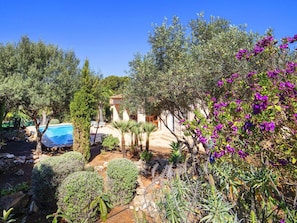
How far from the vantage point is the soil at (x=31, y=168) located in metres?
7.89

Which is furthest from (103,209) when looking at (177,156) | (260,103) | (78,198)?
(260,103)

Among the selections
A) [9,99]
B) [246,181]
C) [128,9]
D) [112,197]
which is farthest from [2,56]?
[246,181]

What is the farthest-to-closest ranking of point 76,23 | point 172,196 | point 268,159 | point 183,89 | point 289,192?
point 76,23 → point 183,89 → point 289,192 → point 268,159 → point 172,196

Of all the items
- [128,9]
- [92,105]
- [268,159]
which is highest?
[128,9]

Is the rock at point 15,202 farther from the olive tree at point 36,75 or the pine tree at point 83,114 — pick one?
the olive tree at point 36,75

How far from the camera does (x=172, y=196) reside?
3344 mm

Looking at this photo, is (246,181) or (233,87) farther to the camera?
(233,87)

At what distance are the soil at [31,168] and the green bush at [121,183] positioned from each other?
0.33 meters

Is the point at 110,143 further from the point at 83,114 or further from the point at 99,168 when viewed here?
the point at 99,168

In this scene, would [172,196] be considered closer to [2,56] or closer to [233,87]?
[233,87]

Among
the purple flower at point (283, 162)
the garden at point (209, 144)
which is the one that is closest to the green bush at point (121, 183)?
the garden at point (209, 144)

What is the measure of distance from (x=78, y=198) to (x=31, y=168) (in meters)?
8.01

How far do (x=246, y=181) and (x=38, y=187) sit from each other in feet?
25.7

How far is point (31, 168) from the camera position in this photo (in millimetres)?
13562
